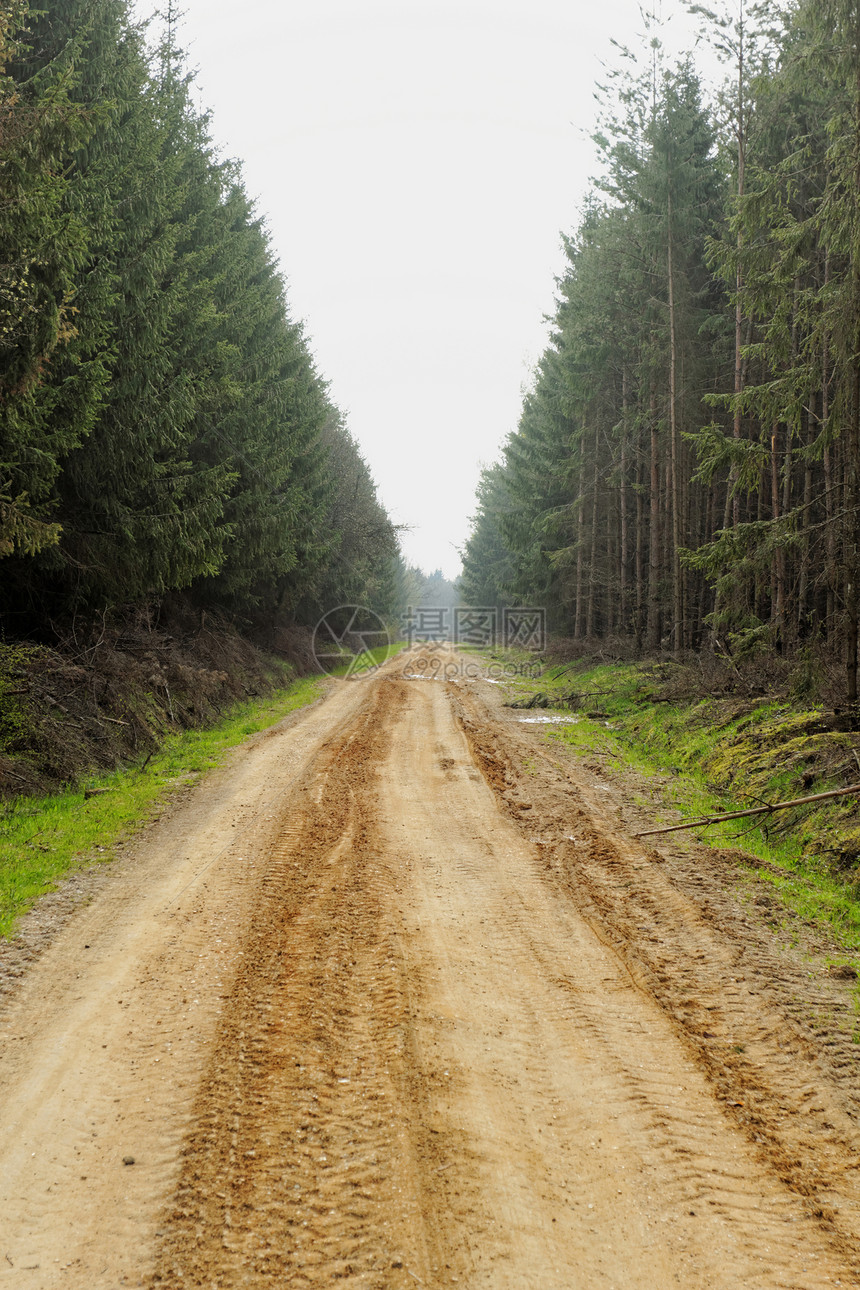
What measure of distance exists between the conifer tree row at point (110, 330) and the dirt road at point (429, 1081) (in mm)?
5374

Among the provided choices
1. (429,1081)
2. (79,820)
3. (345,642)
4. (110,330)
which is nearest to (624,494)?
(345,642)

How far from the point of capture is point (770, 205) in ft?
33.0

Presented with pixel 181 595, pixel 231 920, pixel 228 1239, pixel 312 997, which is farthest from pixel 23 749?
pixel 181 595

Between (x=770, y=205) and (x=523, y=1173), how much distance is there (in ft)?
40.0

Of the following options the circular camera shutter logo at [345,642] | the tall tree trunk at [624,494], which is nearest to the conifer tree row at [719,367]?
the tall tree trunk at [624,494]

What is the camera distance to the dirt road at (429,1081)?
2.53m

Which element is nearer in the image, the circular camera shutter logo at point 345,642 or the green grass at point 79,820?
the green grass at point 79,820

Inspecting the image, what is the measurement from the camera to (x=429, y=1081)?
11.1 ft

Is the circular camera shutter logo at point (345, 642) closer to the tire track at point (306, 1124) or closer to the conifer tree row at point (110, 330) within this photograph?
the conifer tree row at point (110, 330)

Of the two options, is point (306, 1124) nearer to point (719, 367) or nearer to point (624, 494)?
point (719, 367)

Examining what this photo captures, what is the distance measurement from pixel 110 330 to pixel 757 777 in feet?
33.9

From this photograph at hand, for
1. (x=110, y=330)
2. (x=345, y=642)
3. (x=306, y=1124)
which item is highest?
(x=110, y=330)

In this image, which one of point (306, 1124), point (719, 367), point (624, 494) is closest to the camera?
point (306, 1124)

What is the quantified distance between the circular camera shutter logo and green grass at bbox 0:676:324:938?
1548 centimetres
